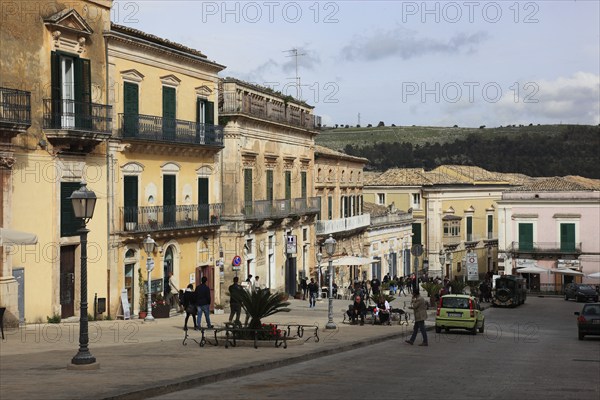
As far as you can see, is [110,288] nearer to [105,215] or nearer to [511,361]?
[105,215]

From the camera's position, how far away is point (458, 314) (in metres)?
31.7

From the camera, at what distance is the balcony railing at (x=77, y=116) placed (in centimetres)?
2862

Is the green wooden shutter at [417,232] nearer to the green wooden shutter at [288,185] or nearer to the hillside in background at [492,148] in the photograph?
the green wooden shutter at [288,185]

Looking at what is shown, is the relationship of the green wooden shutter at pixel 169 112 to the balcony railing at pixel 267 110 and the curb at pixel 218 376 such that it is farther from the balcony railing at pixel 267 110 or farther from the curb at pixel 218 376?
the curb at pixel 218 376

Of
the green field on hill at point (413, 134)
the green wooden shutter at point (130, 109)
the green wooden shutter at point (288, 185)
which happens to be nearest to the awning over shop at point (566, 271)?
the green wooden shutter at point (288, 185)

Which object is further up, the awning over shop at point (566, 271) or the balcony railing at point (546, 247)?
the balcony railing at point (546, 247)

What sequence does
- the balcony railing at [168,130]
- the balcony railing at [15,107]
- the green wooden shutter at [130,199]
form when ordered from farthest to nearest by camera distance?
the green wooden shutter at [130,199], the balcony railing at [168,130], the balcony railing at [15,107]

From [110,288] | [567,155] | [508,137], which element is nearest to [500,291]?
[110,288]

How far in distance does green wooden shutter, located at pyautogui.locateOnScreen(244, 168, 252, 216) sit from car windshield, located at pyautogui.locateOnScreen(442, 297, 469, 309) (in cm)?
1353

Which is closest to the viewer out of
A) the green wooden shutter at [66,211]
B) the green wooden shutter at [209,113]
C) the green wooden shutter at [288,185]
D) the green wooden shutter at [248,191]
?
the green wooden shutter at [66,211]

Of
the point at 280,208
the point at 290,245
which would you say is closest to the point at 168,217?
the point at 280,208

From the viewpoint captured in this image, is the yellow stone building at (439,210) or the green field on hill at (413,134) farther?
the green field on hill at (413,134)

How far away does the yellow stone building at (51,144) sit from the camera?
26.7 meters

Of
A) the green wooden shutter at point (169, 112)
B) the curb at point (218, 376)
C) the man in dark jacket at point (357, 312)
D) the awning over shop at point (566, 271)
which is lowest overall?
the awning over shop at point (566, 271)
